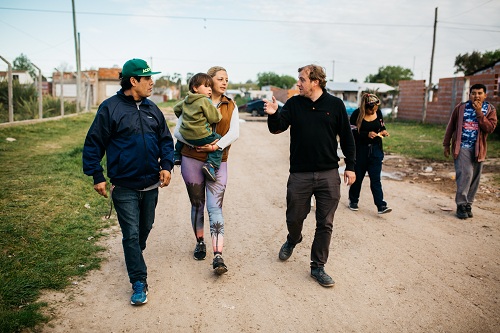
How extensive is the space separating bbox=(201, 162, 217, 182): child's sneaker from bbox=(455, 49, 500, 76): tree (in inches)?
1795

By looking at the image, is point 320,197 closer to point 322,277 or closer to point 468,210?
point 322,277

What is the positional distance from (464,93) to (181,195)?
1829 cm

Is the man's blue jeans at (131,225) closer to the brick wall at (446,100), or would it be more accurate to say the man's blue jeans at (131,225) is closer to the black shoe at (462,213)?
the black shoe at (462,213)

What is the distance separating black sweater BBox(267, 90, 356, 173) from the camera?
162 inches

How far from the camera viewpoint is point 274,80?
102 metres

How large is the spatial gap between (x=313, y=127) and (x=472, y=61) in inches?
1835

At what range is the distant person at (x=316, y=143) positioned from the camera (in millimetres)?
4102

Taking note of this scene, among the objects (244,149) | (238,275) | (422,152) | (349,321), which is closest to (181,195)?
(238,275)

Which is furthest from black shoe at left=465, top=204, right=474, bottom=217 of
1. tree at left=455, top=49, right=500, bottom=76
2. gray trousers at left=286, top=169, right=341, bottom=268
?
tree at left=455, top=49, right=500, bottom=76

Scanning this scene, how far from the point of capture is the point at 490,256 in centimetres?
487

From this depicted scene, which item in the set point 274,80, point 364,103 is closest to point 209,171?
point 364,103

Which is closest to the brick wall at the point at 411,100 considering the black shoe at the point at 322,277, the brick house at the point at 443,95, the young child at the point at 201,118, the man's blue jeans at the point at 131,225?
the brick house at the point at 443,95

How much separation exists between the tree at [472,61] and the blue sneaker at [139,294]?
153 feet

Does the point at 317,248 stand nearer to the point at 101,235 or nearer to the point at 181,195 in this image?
the point at 101,235
